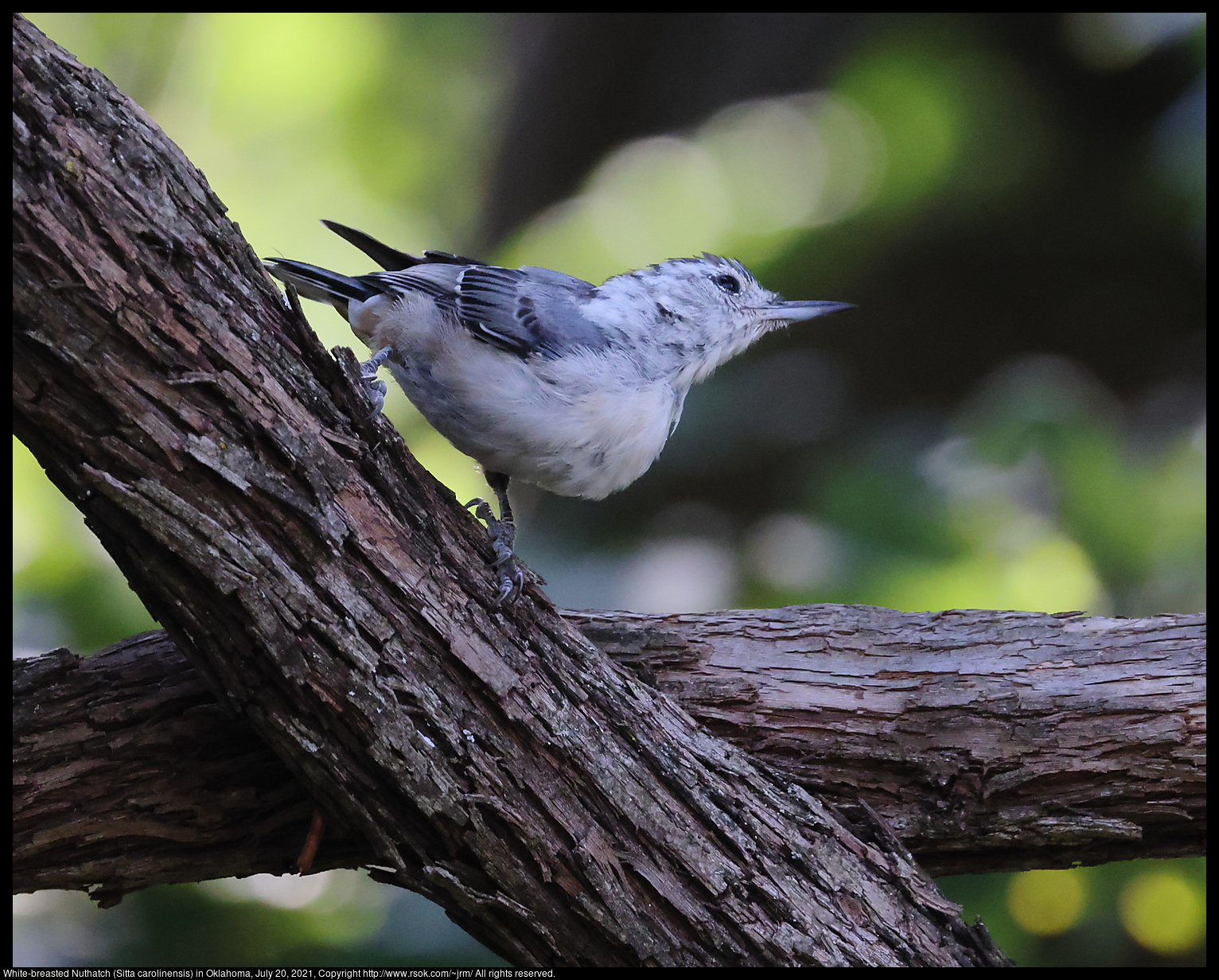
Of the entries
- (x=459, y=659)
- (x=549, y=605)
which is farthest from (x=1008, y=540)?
(x=459, y=659)

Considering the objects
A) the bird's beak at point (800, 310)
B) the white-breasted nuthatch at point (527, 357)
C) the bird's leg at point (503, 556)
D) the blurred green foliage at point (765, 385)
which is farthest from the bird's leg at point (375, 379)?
the blurred green foliage at point (765, 385)

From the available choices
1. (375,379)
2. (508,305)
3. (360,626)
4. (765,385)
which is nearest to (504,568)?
(360,626)

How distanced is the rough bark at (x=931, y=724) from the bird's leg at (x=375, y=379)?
582 mm

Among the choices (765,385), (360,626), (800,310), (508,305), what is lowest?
(360,626)

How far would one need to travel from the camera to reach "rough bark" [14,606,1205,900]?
1.59 meters

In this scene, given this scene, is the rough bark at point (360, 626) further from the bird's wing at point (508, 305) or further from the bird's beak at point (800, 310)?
the bird's beak at point (800, 310)

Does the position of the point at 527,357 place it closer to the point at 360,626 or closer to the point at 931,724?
the point at 360,626

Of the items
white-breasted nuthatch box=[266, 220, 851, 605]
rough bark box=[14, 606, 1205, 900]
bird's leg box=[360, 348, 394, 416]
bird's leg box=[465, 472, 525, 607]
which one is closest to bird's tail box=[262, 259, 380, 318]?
white-breasted nuthatch box=[266, 220, 851, 605]

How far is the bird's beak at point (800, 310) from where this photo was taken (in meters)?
2.21

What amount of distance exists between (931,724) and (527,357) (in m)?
1.08

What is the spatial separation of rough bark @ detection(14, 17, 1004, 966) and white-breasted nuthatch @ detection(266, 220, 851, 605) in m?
0.20

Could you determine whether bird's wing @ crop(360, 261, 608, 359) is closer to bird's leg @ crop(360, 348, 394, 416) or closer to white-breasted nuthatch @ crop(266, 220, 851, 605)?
white-breasted nuthatch @ crop(266, 220, 851, 605)

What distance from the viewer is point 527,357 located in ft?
5.88

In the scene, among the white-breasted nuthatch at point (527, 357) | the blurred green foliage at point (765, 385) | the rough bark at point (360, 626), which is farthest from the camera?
the blurred green foliage at point (765, 385)
